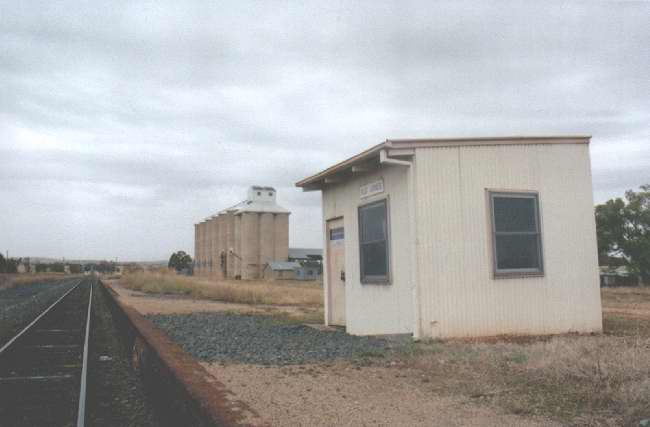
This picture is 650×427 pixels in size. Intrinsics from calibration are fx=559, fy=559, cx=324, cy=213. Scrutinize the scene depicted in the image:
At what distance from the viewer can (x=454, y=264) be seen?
31.2 feet

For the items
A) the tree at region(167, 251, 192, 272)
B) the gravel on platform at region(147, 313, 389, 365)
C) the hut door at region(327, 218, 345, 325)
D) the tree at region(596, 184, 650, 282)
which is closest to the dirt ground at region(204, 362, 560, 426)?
the gravel on platform at region(147, 313, 389, 365)

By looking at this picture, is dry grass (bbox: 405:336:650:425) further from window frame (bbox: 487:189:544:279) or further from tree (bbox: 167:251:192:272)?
tree (bbox: 167:251:192:272)

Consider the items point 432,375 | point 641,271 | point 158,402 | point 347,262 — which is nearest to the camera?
point 158,402

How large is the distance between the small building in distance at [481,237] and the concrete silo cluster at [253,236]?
56.3 meters

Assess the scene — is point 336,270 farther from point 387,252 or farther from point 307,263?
point 307,263

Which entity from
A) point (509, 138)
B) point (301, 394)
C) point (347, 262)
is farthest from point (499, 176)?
point (301, 394)

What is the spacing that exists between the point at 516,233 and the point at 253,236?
58.0 meters

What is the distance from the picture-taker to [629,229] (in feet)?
139

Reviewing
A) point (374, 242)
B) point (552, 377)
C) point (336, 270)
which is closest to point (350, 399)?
point (552, 377)

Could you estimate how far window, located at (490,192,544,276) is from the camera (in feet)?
32.2

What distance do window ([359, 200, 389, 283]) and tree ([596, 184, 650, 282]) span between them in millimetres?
37078

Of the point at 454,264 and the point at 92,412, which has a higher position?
the point at 454,264

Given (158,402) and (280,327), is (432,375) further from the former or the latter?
(280,327)

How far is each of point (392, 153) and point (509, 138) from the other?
2.21 meters
